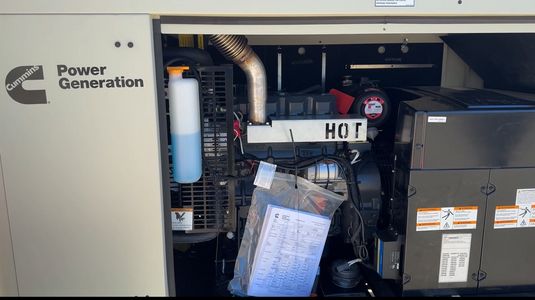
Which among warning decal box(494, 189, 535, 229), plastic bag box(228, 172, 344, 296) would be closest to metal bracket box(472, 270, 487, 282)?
warning decal box(494, 189, 535, 229)

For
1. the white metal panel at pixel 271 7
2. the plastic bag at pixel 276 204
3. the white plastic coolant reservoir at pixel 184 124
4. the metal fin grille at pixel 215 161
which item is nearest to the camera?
the white metal panel at pixel 271 7

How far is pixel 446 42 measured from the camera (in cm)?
185

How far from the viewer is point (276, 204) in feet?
4.67

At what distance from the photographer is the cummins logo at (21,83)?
98 cm

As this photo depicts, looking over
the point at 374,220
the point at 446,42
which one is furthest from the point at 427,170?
the point at 446,42

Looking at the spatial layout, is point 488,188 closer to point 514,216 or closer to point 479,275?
point 514,216

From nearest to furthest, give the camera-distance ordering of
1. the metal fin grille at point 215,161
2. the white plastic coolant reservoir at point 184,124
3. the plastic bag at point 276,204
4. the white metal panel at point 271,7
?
1. the white metal panel at point 271,7
2. the white plastic coolant reservoir at point 184,124
3. the metal fin grille at point 215,161
4. the plastic bag at point 276,204

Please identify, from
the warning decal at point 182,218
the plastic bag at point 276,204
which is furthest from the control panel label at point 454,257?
the warning decal at point 182,218

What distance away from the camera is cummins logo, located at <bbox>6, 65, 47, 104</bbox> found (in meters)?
0.98

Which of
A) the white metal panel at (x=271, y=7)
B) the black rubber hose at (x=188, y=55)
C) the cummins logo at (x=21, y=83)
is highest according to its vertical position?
the white metal panel at (x=271, y=7)

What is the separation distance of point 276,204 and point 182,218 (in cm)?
33

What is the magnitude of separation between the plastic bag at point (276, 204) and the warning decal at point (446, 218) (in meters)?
0.29

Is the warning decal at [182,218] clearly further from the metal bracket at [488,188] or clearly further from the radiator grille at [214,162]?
the metal bracket at [488,188]

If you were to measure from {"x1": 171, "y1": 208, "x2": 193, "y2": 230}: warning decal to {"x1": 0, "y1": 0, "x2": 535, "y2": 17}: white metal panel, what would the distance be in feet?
2.04
